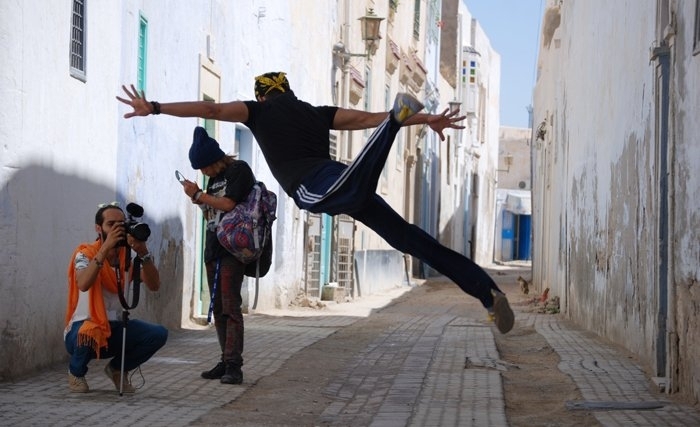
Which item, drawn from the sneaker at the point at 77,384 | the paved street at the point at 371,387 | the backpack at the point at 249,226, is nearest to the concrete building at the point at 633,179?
the paved street at the point at 371,387

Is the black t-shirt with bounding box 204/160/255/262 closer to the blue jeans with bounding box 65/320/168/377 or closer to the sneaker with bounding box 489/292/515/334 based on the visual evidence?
the blue jeans with bounding box 65/320/168/377

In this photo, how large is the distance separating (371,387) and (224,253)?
1.53m

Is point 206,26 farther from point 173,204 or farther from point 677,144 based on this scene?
point 677,144

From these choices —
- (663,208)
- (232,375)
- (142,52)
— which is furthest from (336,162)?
(142,52)

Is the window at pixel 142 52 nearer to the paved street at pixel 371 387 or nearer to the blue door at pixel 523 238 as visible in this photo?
the paved street at pixel 371 387

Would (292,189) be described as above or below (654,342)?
above

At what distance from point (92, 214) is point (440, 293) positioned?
18.3 m

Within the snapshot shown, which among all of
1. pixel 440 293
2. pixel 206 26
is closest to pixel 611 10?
pixel 206 26

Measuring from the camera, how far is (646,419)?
7848mm

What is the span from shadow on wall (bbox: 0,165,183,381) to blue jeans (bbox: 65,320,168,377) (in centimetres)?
100

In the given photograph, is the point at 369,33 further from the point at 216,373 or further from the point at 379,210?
the point at 379,210

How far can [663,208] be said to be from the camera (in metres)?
9.77

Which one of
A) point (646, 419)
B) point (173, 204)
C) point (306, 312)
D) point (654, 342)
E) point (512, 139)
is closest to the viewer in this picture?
point (646, 419)

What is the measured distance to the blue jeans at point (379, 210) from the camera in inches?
274
